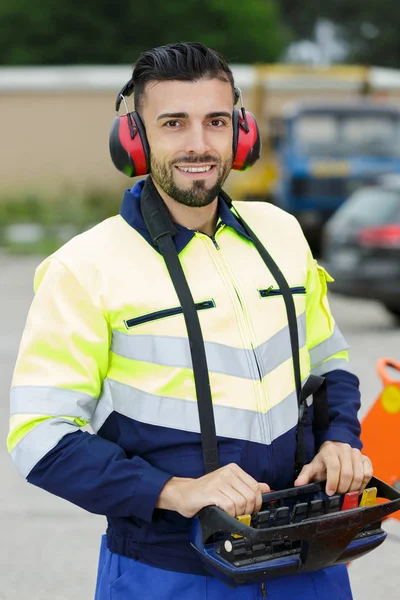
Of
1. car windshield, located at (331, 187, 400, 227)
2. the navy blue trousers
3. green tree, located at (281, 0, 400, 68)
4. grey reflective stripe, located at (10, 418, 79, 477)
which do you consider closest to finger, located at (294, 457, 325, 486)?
the navy blue trousers

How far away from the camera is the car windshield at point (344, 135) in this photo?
20859 millimetres

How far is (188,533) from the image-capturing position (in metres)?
2.51

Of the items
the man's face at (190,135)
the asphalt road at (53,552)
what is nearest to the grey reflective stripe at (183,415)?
the man's face at (190,135)

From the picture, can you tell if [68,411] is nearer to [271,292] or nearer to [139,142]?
[271,292]

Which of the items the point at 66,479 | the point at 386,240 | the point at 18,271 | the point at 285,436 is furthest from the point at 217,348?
the point at 18,271

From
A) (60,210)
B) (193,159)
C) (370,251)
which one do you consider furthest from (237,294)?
(60,210)

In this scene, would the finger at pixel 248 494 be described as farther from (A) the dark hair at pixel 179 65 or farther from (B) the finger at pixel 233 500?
(A) the dark hair at pixel 179 65

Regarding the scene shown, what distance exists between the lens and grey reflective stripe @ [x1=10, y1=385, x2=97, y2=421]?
242 cm

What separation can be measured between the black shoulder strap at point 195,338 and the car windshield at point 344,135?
1852cm

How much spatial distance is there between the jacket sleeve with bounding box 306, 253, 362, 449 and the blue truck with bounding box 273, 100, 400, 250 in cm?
1776

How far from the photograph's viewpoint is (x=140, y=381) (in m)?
2.48

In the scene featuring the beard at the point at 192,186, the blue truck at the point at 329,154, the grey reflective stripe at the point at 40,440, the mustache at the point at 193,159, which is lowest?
the blue truck at the point at 329,154

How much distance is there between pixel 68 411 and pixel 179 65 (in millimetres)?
788

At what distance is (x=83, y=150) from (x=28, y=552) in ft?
91.7
